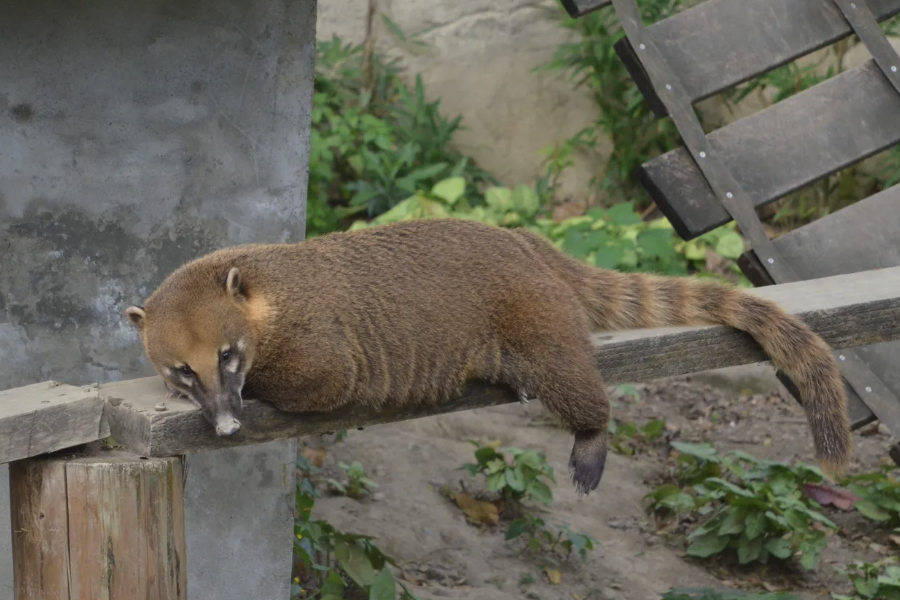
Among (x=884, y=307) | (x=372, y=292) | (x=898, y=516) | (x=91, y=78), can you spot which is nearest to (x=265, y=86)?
(x=91, y=78)

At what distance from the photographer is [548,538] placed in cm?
515

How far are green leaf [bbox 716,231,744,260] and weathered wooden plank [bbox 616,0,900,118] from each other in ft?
10.9

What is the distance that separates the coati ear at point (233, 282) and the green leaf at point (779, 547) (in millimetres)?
3202

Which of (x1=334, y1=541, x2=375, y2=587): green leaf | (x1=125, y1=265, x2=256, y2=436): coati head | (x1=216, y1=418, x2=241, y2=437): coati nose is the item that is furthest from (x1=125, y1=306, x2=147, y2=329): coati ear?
(x1=334, y1=541, x2=375, y2=587): green leaf

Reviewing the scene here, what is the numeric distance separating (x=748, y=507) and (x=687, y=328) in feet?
6.72

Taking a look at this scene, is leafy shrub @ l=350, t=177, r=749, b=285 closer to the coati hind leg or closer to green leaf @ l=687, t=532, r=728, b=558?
green leaf @ l=687, t=532, r=728, b=558

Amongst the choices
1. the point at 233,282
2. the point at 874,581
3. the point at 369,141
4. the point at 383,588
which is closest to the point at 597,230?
the point at 369,141

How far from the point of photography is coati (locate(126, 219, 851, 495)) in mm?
2830

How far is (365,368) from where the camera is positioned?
9.97ft

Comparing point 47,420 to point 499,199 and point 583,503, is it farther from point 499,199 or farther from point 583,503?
point 499,199

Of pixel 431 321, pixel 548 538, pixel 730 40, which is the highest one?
pixel 730 40

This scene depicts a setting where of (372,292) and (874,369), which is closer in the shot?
(372,292)

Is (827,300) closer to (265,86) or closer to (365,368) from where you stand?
(365,368)

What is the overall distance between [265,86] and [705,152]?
1853mm
